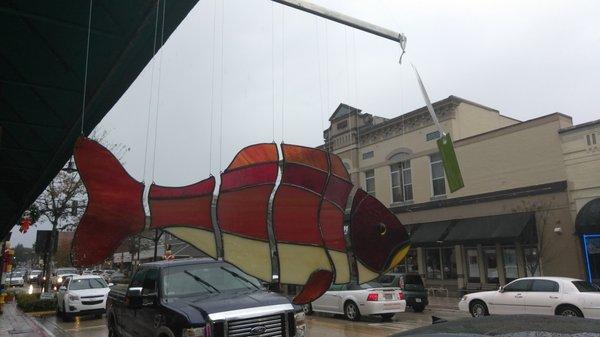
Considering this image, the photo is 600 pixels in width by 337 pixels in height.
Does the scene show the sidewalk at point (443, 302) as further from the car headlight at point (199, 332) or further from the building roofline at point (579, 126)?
the car headlight at point (199, 332)

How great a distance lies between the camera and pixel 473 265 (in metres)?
24.4

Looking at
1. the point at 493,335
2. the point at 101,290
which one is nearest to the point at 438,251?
the point at 101,290

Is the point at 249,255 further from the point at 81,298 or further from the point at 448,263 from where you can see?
the point at 448,263

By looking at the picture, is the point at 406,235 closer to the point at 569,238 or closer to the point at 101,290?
the point at 101,290

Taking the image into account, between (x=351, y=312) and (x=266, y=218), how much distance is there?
518 inches

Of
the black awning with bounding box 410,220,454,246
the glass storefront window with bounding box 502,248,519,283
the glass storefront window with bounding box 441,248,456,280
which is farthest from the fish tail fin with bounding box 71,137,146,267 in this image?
the glass storefront window with bounding box 441,248,456,280

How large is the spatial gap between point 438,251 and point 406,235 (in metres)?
23.0

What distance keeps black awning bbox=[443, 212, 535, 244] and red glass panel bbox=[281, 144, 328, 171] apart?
18982 millimetres

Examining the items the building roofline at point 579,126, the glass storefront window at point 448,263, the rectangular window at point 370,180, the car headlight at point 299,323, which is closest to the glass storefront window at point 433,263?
the glass storefront window at point 448,263

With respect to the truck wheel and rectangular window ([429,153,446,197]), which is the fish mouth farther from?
rectangular window ([429,153,446,197])

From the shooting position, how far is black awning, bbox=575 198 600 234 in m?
19.5

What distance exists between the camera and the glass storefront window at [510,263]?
74.4 feet

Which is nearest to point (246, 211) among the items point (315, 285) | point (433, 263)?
point (315, 285)

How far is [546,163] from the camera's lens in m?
22.1
